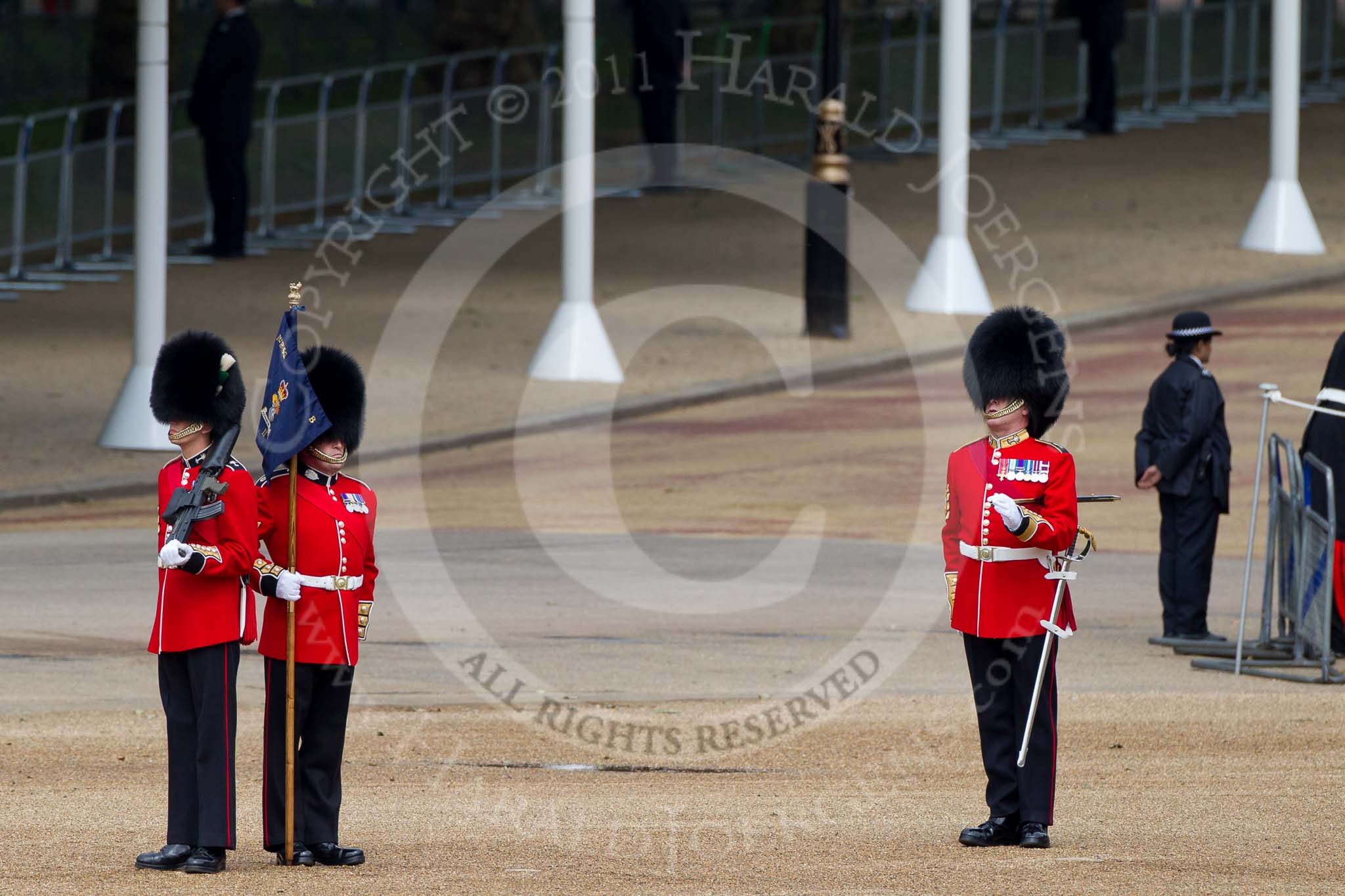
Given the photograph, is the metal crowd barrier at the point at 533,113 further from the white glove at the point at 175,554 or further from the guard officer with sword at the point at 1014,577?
the guard officer with sword at the point at 1014,577

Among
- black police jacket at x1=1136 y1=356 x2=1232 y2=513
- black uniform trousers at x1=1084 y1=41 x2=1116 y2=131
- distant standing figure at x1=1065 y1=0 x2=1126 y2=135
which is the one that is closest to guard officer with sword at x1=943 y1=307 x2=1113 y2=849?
black police jacket at x1=1136 y1=356 x2=1232 y2=513

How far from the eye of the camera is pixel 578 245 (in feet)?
58.1

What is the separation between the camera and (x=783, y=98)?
26984 millimetres

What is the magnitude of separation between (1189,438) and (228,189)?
12952mm

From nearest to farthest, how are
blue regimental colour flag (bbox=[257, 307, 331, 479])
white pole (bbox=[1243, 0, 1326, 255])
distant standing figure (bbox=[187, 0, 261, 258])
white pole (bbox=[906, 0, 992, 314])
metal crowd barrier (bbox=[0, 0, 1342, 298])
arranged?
1. blue regimental colour flag (bbox=[257, 307, 331, 479])
2. white pole (bbox=[906, 0, 992, 314])
3. distant standing figure (bbox=[187, 0, 261, 258])
4. metal crowd barrier (bbox=[0, 0, 1342, 298])
5. white pole (bbox=[1243, 0, 1326, 255])

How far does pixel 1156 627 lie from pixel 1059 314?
886 centimetres

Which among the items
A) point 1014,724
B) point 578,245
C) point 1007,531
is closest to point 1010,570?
point 1007,531

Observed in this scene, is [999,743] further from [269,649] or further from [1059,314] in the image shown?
[1059,314]

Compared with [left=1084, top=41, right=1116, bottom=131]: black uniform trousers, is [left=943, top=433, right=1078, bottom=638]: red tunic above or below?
below

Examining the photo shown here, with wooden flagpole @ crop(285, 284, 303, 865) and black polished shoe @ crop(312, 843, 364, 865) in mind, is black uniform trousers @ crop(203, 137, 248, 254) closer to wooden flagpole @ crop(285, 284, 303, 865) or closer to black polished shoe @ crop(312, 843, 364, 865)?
wooden flagpole @ crop(285, 284, 303, 865)

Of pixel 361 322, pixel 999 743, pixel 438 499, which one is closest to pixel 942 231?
pixel 361 322

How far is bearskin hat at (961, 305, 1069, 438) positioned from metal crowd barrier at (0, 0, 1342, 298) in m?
14.9

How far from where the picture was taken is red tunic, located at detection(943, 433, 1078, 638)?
7.23 m

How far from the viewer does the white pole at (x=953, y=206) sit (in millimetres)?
19812
